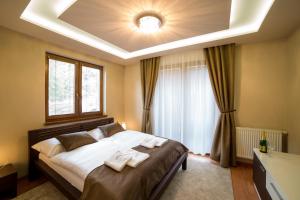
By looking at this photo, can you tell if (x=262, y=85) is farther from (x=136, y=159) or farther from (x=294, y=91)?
(x=136, y=159)

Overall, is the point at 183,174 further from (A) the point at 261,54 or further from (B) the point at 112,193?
(A) the point at 261,54

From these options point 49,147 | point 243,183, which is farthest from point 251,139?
point 49,147

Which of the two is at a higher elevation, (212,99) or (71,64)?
(71,64)

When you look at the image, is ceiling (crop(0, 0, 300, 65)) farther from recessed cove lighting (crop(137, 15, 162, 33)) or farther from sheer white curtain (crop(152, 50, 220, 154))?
sheer white curtain (crop(152, 50, 220, 154))

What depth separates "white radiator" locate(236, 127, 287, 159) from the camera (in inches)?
101

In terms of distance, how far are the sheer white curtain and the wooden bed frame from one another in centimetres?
96

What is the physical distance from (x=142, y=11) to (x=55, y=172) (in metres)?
2.59

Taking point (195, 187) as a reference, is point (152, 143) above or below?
above

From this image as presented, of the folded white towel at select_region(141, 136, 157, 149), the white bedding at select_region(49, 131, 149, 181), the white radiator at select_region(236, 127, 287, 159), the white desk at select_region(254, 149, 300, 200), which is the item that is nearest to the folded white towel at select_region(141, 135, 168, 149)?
the folded white towel at select_region(141, 136, 157, 149)

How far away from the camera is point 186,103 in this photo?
3.52 metres

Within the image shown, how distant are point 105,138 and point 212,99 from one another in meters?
2.58

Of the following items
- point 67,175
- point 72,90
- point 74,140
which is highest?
point 72,90

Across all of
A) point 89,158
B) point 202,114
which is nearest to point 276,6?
point 202,114

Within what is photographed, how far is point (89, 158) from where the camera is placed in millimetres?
1975
